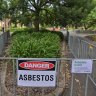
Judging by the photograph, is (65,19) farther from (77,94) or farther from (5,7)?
(77,94)

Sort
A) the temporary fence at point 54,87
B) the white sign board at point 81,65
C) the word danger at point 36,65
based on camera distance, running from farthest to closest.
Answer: the temporary fence at point 54,87 < the white sign board at point 81,65 < the word danger at point 36,65

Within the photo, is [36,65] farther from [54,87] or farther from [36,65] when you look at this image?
[54,87]

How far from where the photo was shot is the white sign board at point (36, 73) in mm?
6389

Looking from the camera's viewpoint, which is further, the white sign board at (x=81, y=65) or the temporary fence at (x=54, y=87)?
the temporary fence at (x=54, y=87)

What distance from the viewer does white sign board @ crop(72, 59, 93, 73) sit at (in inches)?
256

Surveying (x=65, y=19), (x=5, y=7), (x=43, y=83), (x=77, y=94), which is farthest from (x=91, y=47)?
(x=5, y=7)

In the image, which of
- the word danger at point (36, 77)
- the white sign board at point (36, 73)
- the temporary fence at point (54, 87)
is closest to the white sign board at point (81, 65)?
the temporary fence at point (54, 87)

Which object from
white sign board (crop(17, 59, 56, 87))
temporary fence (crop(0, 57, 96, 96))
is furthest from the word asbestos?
temporary fence (crop(0, 57, 96, 96))

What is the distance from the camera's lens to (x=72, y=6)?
87.9ft

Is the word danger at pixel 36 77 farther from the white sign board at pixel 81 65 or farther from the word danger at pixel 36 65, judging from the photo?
the white sign board at pixel 81 65

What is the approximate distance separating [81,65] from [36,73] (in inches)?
44.3

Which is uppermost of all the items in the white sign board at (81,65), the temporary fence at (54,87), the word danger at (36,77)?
the white sign board at (81,65)

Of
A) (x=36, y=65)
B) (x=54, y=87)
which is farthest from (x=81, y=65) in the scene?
(x=54, y=87)

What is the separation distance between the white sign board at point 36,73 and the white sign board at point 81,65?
1.70ft
